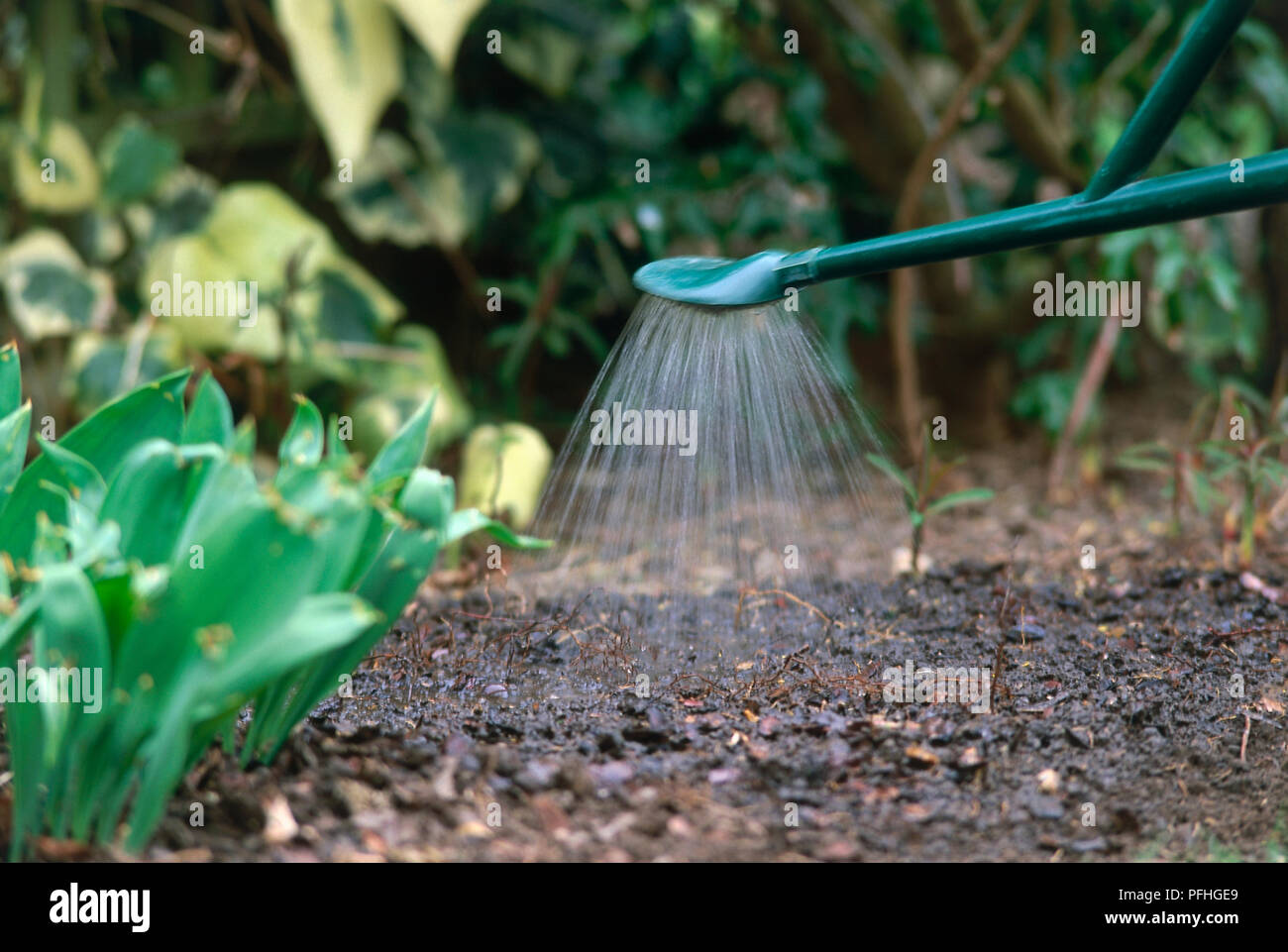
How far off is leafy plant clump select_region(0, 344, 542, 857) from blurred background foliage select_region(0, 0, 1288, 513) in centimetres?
136

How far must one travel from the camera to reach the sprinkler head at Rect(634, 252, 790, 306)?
1397mm

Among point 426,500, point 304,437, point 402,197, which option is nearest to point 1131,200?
point 426,500

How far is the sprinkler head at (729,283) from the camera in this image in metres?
1.40

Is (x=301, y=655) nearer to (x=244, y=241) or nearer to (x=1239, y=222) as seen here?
(x=244, y=241)

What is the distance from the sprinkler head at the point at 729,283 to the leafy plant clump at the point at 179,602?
39 centimetres

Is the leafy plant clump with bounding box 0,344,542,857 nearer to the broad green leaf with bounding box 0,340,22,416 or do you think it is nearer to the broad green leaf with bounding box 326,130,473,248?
the broad green leaf with bounding box 0,340,22,416

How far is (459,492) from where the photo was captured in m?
2.52

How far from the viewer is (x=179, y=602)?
3.37 feet

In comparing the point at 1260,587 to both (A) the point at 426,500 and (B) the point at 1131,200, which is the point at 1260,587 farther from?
(A) the point at 426,500

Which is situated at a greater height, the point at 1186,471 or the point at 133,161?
the point at 133,161

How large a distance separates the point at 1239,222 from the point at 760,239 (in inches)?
68.6

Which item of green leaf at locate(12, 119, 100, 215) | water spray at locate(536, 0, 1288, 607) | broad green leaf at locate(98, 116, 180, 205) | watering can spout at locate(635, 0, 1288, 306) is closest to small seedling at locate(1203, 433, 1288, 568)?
water spray at locate(536, 0, 1288, 607)

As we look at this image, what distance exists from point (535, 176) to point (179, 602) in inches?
95.9
